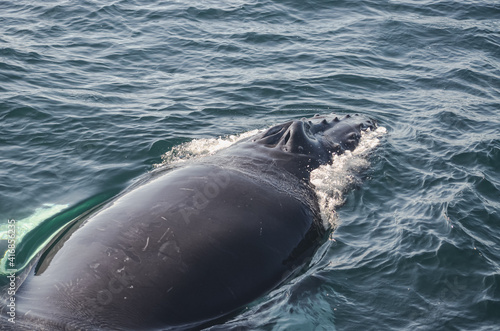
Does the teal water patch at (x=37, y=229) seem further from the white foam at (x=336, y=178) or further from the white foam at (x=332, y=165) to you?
the white foam at (x=336, y=178)

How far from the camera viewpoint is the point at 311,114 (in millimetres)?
17062

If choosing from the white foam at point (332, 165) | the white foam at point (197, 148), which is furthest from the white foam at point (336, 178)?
the white foam at point (197, 148)

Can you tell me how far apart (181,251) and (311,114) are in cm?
998

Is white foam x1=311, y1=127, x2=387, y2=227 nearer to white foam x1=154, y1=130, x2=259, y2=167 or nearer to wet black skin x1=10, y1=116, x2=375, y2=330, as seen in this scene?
wet black skin x1=10, y1=116, x2=375, y2=330

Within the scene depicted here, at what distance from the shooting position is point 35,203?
38.6 ft

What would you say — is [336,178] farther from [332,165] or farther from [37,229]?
[37,229]

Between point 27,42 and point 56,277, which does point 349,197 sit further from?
point 27,42

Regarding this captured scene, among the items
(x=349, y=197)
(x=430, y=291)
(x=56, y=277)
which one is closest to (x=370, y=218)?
(x=349, y=197)

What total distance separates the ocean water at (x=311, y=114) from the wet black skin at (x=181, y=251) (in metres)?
0.51

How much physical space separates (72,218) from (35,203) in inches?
51.7

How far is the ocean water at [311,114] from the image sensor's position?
9633 mm

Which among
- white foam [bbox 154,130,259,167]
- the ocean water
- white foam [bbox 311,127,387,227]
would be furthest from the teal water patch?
white foam [bbox 311,127,387,227]

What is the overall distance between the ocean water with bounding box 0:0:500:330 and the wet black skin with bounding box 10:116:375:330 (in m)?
0.51

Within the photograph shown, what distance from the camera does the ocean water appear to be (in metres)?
9.63
